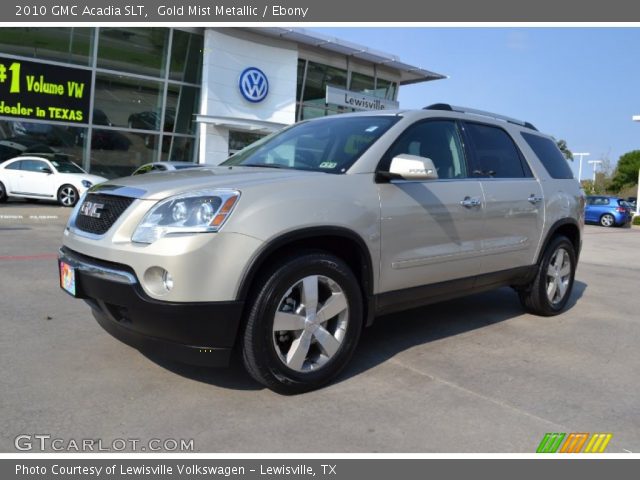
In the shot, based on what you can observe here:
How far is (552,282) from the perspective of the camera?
214 inches

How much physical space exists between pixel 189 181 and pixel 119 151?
17.3 meters

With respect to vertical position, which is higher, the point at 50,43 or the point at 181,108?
the point at 50,43

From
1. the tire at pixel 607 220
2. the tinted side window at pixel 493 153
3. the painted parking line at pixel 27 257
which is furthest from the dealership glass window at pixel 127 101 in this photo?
the tire at pixel 607 220

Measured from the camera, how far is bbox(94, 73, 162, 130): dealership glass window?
18.3 metres

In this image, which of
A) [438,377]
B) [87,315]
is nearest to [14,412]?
[87,315]

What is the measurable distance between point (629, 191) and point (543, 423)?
5904 centimetres

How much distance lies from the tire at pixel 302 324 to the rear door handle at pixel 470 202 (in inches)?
48.6

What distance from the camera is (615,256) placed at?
11922 mm

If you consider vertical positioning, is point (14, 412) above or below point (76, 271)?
below

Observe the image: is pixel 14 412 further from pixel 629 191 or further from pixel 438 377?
pixel 629 191

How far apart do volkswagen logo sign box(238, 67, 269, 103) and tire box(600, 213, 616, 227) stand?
16779mm

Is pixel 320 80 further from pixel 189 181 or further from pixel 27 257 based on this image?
pixel 189 181

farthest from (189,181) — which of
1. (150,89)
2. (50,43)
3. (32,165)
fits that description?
(150,89)

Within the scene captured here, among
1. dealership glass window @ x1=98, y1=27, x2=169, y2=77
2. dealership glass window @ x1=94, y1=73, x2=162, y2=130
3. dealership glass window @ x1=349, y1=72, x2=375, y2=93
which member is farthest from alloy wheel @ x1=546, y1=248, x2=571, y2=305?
dealership glass window @ x1=349, y1=72, x2=375, y2=93
